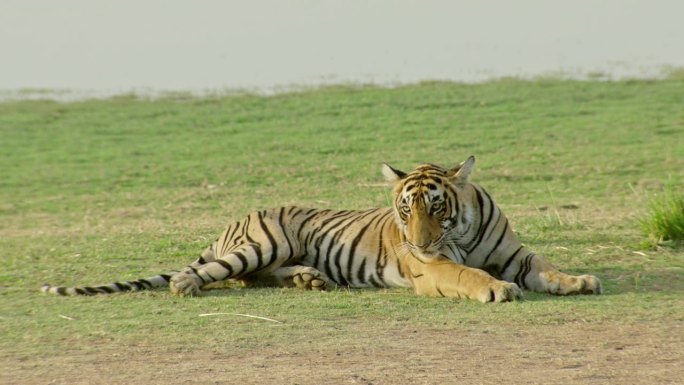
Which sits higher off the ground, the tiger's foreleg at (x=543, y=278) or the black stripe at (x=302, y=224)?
the black stripe at (x=302, y=224)

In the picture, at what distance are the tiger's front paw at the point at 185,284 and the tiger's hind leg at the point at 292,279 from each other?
0.47 m

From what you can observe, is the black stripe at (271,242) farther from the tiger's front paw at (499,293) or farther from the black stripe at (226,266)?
the tiger's front paw at (499,293)

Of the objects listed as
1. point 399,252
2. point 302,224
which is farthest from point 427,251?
point 302,224

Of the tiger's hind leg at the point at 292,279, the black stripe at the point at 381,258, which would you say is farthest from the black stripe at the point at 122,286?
the black stripe at the point at 381,258

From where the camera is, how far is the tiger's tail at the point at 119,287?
26.8 ft

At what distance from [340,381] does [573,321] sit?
169cm

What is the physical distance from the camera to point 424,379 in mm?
5598

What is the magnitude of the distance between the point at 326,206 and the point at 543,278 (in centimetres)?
507

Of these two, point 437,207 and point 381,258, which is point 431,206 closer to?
point 437,207

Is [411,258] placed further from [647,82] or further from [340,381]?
[647,82]

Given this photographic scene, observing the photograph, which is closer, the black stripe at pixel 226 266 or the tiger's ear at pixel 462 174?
the tiger's ear at pixel 462 174

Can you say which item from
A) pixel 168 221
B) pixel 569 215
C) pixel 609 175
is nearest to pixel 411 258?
pixel 569 215

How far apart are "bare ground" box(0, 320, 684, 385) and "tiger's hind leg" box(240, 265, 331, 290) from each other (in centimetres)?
144

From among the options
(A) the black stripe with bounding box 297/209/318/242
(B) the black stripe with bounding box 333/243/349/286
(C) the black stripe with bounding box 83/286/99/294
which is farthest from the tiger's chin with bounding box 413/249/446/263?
(C) the black stripe with bounding box 83/286/99/294
